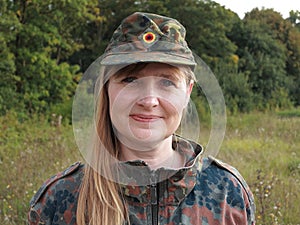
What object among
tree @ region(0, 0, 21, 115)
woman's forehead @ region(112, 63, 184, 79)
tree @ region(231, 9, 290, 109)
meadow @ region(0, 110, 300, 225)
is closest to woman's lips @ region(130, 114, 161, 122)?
woman's forehead @ region(112, 63, 184, 79)

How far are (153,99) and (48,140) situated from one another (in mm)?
5909

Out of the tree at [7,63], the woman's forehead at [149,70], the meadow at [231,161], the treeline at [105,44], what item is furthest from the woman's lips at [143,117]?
the treeline at [105,44]

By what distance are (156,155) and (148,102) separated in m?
0.23

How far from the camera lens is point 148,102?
130cm

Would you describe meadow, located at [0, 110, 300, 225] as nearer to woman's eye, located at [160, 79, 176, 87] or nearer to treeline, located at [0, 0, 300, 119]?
woman's eye, located at [160, 79, 176, 87]

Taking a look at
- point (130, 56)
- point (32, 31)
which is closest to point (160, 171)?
point (130, 56)

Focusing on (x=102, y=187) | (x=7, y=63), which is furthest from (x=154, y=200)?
(x=7, y=63)

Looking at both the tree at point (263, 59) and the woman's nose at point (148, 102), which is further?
the tree at point (263, 59)

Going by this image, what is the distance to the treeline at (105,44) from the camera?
10.5 metres

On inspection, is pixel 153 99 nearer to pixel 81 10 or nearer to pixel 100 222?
pixel 100 222

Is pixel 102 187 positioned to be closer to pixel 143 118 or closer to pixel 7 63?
pixel 143 118

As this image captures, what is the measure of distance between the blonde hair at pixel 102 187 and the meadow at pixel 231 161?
32 cm

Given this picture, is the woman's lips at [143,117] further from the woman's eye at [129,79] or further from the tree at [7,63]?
the tree at [7,63]

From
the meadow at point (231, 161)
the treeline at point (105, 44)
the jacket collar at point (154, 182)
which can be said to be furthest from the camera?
the treeline at point (105, 44)
